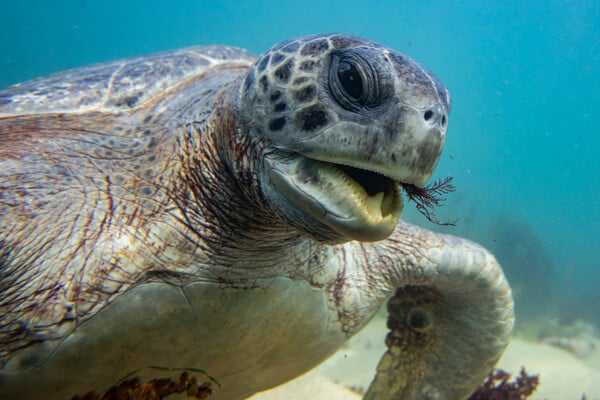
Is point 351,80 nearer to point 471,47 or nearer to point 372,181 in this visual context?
point 372,181

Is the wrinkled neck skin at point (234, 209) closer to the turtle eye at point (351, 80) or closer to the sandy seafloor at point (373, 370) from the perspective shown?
the turtle eye at point (351, 80)

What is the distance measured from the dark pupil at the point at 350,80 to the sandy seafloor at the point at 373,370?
274 cm

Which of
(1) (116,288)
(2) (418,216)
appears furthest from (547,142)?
(1) (116,288)

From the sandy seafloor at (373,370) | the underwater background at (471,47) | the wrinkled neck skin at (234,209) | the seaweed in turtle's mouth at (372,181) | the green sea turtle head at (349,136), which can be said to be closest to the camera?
the green sea turtle head at (349,136)

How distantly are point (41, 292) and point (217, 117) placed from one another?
102cm

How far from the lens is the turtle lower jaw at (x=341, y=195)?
136 centimetres

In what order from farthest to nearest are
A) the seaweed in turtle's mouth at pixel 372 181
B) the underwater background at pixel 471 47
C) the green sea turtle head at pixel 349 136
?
the underwater background at pixel 471 47 < the seaweed in turtle's mouth at pixel 372 181 < the green sea turtle head at pixel 349 136

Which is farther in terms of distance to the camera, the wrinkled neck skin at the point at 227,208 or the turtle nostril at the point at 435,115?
the wrinkled neck skin at the point at 227,208

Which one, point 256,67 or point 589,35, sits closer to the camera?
point 256,67

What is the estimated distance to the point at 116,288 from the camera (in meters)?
1.58

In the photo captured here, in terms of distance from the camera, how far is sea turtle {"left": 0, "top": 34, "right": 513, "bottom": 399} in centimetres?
139

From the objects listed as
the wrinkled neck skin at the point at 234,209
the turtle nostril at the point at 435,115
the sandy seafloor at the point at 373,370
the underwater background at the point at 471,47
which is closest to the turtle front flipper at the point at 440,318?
the sandy seafloor at the point at 373,370

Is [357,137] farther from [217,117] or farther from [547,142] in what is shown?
[547,142]

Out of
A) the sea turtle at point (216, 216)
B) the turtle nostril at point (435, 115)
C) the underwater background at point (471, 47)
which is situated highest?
the underwater background at point (471, 47)
